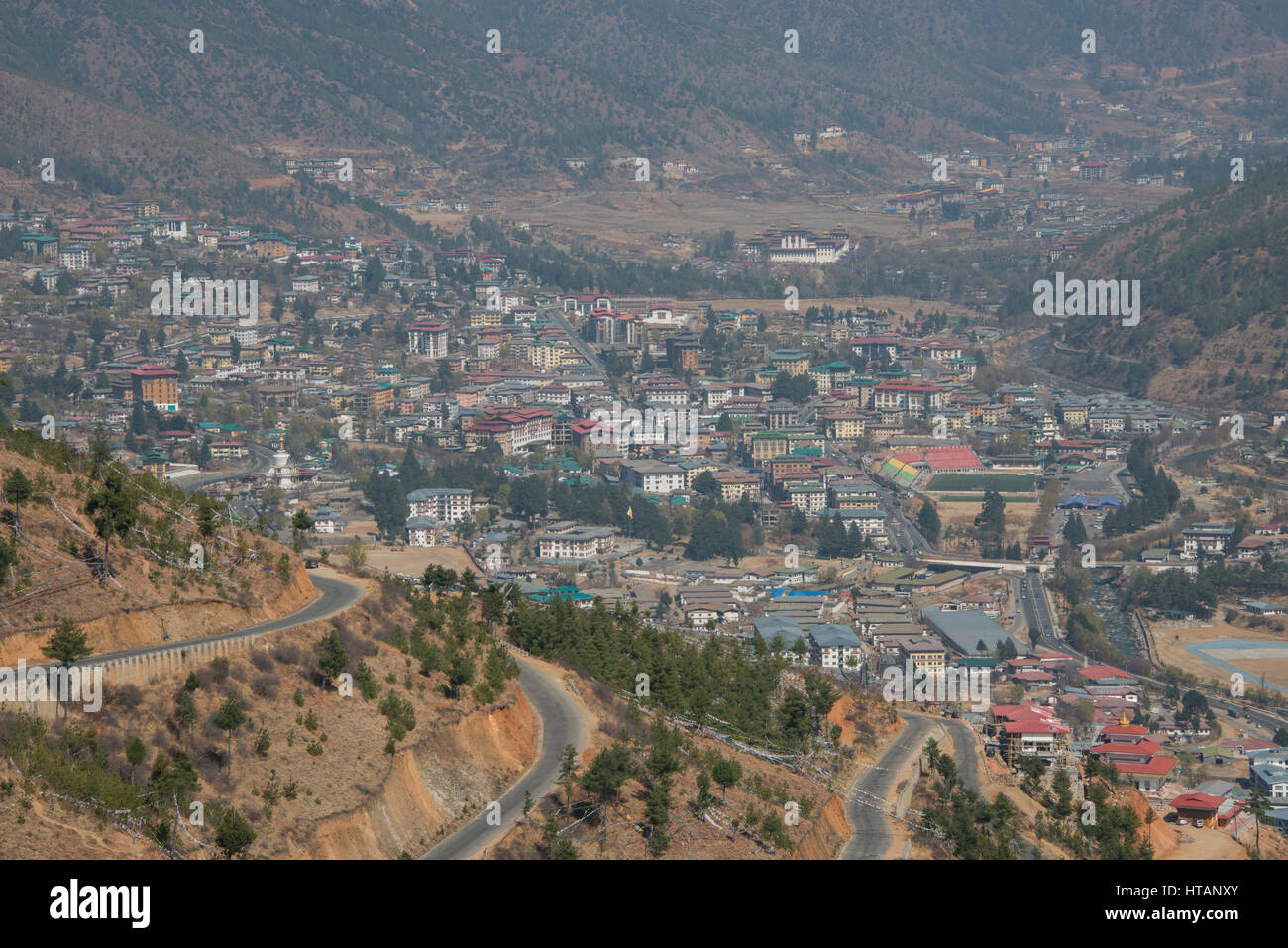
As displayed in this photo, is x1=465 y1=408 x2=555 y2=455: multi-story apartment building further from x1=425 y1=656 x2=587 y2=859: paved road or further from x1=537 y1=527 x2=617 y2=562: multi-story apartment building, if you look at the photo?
x1=425 y1=656 x2=587 y2=859: paved road

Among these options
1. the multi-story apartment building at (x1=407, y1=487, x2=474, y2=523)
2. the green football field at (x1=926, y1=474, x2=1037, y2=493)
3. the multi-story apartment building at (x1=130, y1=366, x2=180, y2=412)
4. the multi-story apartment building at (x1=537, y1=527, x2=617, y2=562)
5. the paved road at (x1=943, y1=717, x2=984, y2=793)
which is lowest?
the paved road at (x1=943, y1=717, x2=984, y2=793)

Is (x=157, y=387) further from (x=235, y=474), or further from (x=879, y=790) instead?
(x=879, y=790)

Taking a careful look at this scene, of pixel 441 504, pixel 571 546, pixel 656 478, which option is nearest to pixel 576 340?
pixel 656 478

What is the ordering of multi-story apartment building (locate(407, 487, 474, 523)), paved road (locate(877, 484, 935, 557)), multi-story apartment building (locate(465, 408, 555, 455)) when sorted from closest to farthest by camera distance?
paved road (locate(877, 484, 935, 557))
multi-story apartment building (locate(407, 487, 474, 523))
multi-story apartment building (locate(465, 408, 555, 455))

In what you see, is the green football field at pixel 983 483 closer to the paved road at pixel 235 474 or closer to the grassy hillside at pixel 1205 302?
the grassy hillside at pixel 1205 302

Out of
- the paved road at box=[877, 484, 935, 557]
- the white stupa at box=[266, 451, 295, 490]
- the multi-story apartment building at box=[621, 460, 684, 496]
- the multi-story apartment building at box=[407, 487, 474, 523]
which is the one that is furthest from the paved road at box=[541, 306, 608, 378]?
the multi-story apartment building at box=[407, 487, 474, 523]
